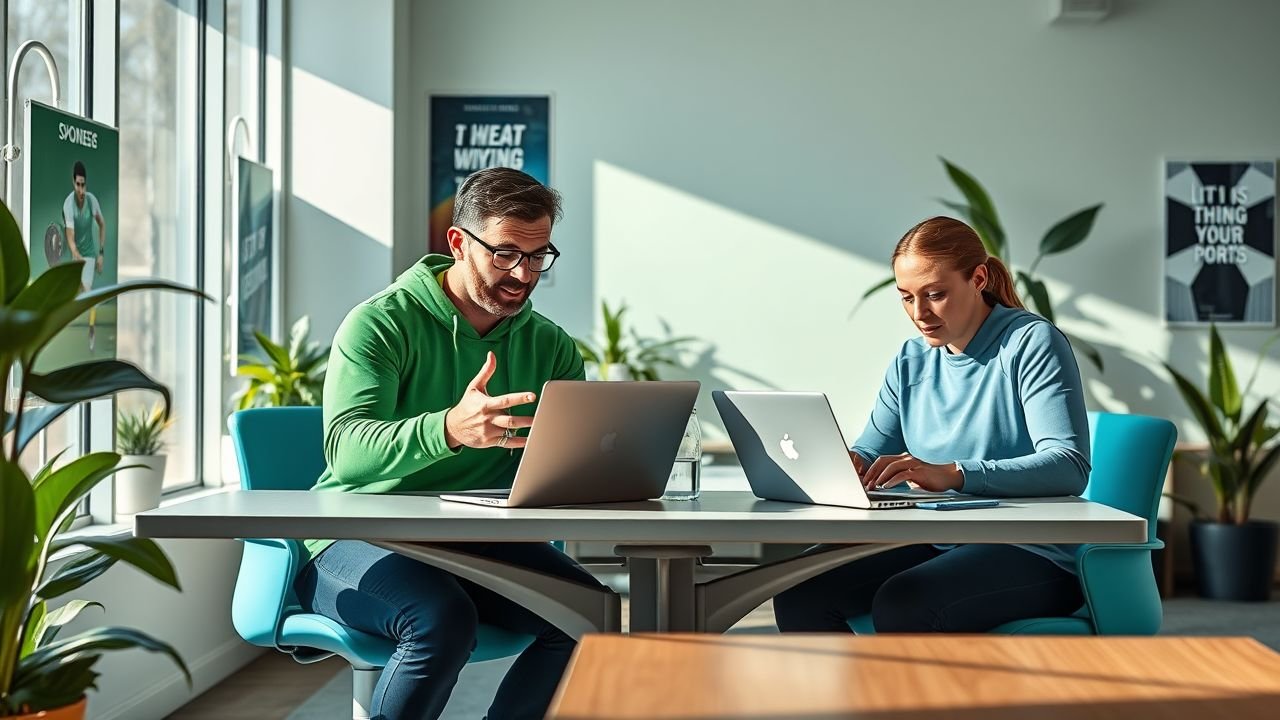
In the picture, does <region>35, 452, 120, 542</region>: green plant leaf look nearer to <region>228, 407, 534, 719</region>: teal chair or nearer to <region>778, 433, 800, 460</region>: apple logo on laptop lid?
<region>228, 407, 534, 719</region>: teal chair

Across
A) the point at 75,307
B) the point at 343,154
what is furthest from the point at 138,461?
the point at 343,154

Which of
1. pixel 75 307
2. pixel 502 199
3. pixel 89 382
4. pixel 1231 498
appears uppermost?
pixel 502 199

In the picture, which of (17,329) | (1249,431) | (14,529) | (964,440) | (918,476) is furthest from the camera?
(1249,431)

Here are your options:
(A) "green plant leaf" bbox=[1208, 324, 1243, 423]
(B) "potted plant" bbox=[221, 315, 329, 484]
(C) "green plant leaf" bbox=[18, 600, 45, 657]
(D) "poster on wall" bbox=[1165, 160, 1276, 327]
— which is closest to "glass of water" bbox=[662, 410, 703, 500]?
(C) "green plant leaf" bbox=[18, 600, 45, 657]

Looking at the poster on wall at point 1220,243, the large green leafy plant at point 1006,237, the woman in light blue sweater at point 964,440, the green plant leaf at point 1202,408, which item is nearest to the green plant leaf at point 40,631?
the woman in light blue sweater at point 964,440

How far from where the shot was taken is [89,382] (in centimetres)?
170

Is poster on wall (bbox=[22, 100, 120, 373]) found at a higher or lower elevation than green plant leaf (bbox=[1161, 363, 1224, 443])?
higher

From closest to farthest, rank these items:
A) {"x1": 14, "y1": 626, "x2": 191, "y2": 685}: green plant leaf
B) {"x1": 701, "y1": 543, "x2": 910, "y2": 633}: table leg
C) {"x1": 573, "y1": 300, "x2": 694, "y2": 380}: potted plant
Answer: {"x1": 14, "y1": 626, "x2": 191, "y2": 685}: green plant leaf → {"x1": 701, "y1": 543, "x2": 910, "y2": 633}: table leg → {"x1": 573, "y1": 300, "x2": 694, "y2": 380}: potted plant

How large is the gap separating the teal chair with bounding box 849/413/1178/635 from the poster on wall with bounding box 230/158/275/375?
A: 2.73 meters

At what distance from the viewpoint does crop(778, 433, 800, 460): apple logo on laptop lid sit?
5.91 feet

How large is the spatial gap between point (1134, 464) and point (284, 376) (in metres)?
2.82

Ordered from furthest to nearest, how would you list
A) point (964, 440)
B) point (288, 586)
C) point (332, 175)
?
1. point (332, 175)
2. point (964, 440)
3. point (288, 586)

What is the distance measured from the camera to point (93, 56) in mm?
3227

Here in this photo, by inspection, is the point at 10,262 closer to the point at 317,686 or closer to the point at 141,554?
the point at 141,554
